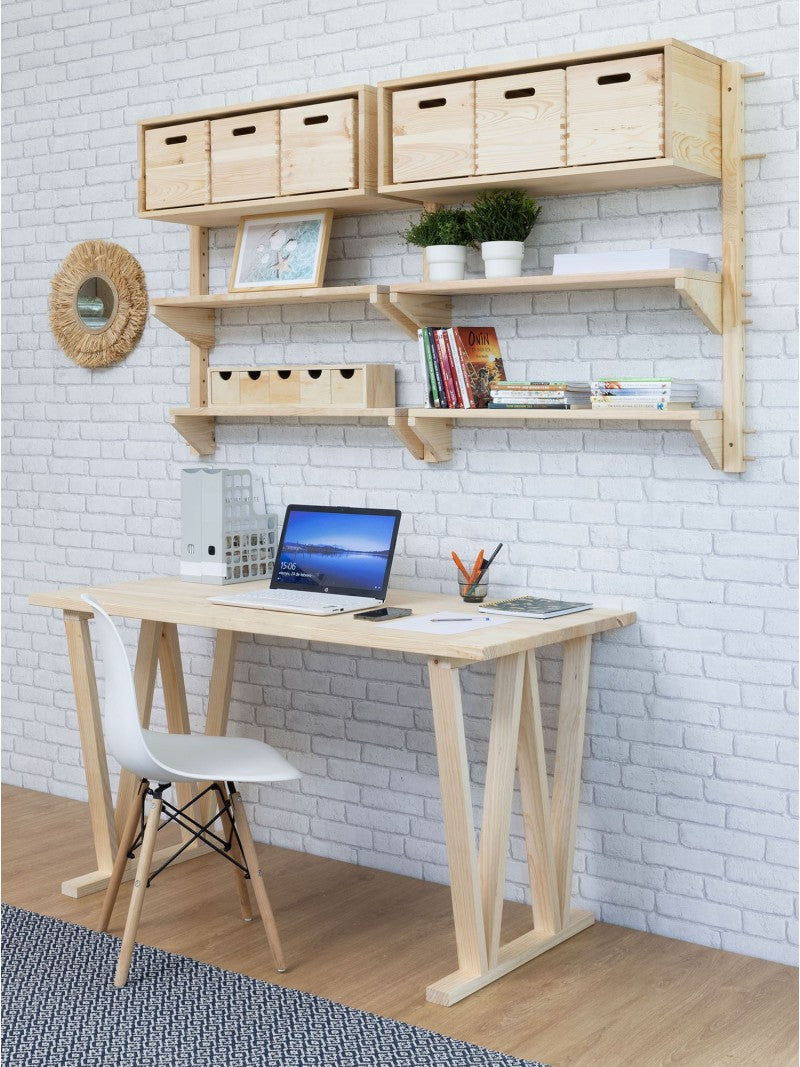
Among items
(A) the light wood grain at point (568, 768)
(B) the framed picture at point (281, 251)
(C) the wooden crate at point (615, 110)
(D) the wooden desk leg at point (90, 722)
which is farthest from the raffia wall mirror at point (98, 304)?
(A) the light wood grain at point (568, 768)

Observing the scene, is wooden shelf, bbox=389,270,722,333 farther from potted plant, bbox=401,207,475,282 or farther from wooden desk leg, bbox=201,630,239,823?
wooden desk leg, bbox=201,630,239,823

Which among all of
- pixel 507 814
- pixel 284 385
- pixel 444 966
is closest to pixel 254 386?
pixel 284 385

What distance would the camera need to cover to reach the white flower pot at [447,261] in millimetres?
3277

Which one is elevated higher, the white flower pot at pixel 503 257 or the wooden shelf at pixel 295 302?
the white flower pot at pixel 503 257

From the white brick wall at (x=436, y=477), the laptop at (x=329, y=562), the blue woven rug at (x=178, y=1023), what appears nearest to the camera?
the blue woven rug at (x=178, y=1023)

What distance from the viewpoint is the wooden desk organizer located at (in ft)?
11.5

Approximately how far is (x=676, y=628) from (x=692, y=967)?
784 millimetres

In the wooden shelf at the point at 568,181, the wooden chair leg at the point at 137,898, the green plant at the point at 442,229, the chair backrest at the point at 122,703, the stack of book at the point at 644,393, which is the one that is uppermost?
the wooden shelf at the point at 568,181

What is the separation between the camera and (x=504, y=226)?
3197 mm

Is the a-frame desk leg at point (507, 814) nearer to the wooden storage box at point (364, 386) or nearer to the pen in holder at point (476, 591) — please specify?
the pen in holder at point (476, 591)

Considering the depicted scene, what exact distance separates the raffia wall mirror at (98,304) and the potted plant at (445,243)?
48.7 inches

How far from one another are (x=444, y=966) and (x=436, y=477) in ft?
4.13

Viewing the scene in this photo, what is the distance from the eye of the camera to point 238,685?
407cm

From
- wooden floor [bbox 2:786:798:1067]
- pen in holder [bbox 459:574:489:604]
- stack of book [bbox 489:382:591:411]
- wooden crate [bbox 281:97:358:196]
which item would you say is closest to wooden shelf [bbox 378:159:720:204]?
wooden crate [bbox 281:97:358:196]
